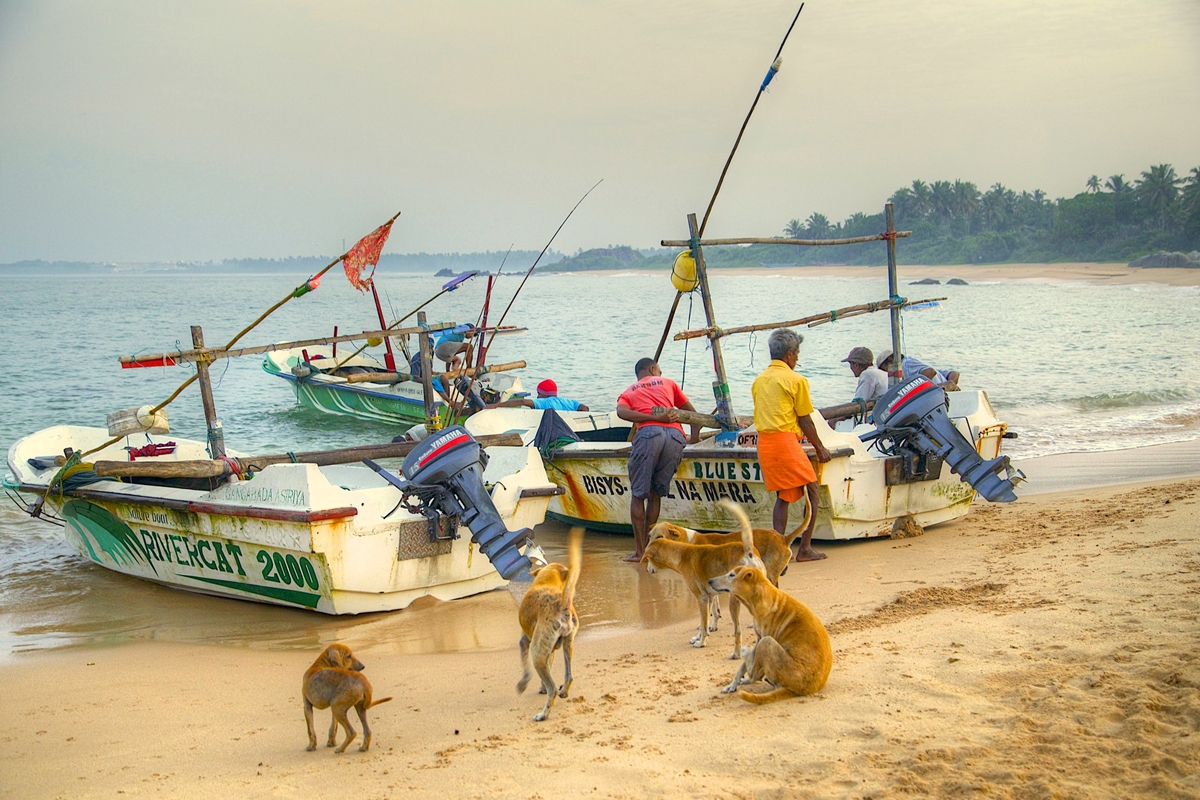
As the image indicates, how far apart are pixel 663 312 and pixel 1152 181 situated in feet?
129

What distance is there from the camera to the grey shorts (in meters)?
8.35

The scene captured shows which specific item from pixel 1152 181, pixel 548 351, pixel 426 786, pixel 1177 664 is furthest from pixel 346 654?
pixel 1152 181

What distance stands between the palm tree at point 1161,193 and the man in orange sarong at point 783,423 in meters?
77.4

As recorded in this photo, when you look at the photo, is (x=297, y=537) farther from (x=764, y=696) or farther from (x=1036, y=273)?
(x=1036, y=273)

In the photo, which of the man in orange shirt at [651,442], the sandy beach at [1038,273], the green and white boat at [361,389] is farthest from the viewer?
the sandy beach at [1038,273]

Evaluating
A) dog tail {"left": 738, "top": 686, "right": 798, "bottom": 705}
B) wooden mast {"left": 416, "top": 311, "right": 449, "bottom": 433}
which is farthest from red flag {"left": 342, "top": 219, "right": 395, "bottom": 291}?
dog tail {"left": 738, "top": 686, "right": 798, "bottom": 705}

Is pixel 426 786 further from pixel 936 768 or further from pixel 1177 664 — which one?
pixel 1177 664

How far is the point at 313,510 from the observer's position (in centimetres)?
684

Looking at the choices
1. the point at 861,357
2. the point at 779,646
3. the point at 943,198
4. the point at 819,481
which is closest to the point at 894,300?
the point at 861,357

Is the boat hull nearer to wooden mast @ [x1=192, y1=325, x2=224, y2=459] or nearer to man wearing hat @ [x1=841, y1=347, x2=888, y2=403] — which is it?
wooden mast @ [x1=192, y1=325, x2=224, y2=459]

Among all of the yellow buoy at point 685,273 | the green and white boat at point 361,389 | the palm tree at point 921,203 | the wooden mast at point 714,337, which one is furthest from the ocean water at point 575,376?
the palm tree at point 921,203

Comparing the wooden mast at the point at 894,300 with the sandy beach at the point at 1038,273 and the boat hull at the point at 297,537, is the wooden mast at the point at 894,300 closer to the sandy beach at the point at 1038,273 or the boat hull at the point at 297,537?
the boat hull at the point at 297,537

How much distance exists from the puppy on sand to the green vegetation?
57.3 meters

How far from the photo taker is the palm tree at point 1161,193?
73438 mm
